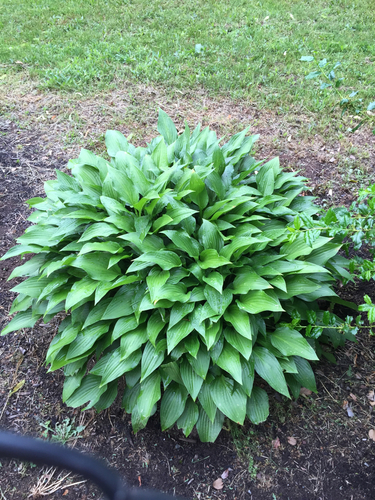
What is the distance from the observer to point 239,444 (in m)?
2.34

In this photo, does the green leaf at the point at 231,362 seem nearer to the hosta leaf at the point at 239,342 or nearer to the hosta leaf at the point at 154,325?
the hosta leaf at the point at 239,342

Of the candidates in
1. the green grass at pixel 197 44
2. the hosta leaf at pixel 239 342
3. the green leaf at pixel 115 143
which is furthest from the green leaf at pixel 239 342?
the green grass at pixel 197 44

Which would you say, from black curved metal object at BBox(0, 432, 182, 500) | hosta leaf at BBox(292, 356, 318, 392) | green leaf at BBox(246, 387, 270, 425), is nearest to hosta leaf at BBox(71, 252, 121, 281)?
green leaf at BBox(246, 387, 270, 425)

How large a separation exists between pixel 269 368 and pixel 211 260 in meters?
0.73

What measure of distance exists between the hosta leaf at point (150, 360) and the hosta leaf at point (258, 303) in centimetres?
55

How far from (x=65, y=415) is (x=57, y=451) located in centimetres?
203

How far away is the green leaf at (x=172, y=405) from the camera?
2170 millimetres

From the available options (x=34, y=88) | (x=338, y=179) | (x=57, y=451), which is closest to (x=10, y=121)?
(x=34, y=88)

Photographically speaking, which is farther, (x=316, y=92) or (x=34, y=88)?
(x=34, y=88)

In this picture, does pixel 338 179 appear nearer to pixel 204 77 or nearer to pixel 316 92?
pixel 316 92

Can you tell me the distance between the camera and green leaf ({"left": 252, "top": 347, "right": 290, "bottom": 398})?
208cm

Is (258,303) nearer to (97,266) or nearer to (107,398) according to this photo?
(97,266)

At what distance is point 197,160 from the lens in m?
2.76

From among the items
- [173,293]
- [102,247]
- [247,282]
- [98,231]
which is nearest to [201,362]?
[173,293]
